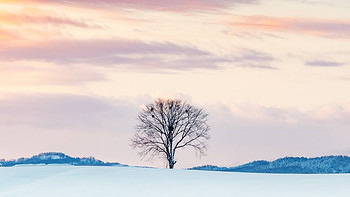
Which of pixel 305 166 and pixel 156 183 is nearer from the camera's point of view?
pixel 156 183

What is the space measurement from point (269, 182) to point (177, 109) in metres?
31.8

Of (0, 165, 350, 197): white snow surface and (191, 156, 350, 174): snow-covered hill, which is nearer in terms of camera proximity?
(0, 165, 350, 197): white snow surface

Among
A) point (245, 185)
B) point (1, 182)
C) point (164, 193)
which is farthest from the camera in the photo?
point (1, 182)

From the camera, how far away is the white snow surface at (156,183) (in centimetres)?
4172

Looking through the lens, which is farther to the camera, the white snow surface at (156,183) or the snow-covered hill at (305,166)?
the snow-covered hill at (305,166)

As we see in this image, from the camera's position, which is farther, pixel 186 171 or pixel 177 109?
pixel 177 109

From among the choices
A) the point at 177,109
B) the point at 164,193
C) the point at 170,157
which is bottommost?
the point at 164,193

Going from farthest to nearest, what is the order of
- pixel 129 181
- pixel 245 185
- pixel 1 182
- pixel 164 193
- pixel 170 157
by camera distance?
pixel 170 157
pixel 1 182
pixel 129 181
pixel 245 185
pixel 164 193

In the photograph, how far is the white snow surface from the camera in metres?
41.7

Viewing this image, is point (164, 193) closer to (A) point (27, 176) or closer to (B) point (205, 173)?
(B) point (205, 173)

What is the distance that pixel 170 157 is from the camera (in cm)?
7531

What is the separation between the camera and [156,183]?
152 ft

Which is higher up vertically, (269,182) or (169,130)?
(169,130)

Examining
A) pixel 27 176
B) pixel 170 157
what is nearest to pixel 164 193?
pixel 27 176
